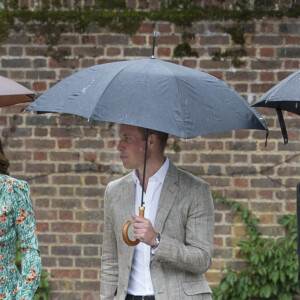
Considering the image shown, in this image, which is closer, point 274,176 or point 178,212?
point 178,212

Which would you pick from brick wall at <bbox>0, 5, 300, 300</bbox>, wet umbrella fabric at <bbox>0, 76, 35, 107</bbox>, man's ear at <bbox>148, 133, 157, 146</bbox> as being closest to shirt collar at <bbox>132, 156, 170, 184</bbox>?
man's ear at <bbox>148, 133, 157, 146</bbox>

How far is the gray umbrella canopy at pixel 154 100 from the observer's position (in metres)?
3.54

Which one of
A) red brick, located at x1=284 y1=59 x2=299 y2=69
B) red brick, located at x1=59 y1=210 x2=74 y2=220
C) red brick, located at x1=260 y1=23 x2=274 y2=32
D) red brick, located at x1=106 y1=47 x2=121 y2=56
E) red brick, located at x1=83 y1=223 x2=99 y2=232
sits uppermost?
red brick, located at x1=260 y1=23 x2=274 y2=32

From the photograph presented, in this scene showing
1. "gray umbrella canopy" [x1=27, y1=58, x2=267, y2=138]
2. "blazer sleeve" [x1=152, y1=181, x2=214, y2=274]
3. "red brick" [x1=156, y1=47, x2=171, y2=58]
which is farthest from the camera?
"red brick" [x1=156, y1=47, x2=171, y2=58]

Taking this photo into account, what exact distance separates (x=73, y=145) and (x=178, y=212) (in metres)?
2.65

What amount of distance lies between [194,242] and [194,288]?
23cm

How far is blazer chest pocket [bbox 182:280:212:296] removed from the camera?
152 inches

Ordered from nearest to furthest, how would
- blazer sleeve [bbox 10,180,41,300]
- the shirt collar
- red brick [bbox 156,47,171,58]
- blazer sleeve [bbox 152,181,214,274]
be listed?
1. blazer sleeve [bbox 10,180,41,300]
2. blazer sleeve [bbox 152,181,214,274]
3. the shirt collar
4. red brick [bbox 156,47,171,58]

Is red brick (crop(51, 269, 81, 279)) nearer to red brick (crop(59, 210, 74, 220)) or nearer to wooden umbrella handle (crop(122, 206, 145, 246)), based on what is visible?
red brick (crop(59, 210, 74, 220))

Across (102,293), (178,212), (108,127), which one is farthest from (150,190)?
(108,127)

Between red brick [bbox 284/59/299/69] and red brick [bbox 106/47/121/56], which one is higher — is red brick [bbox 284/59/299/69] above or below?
below

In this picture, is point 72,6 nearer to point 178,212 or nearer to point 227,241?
point 227,241

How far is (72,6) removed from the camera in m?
6.41

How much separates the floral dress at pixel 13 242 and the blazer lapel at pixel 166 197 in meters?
0.62
